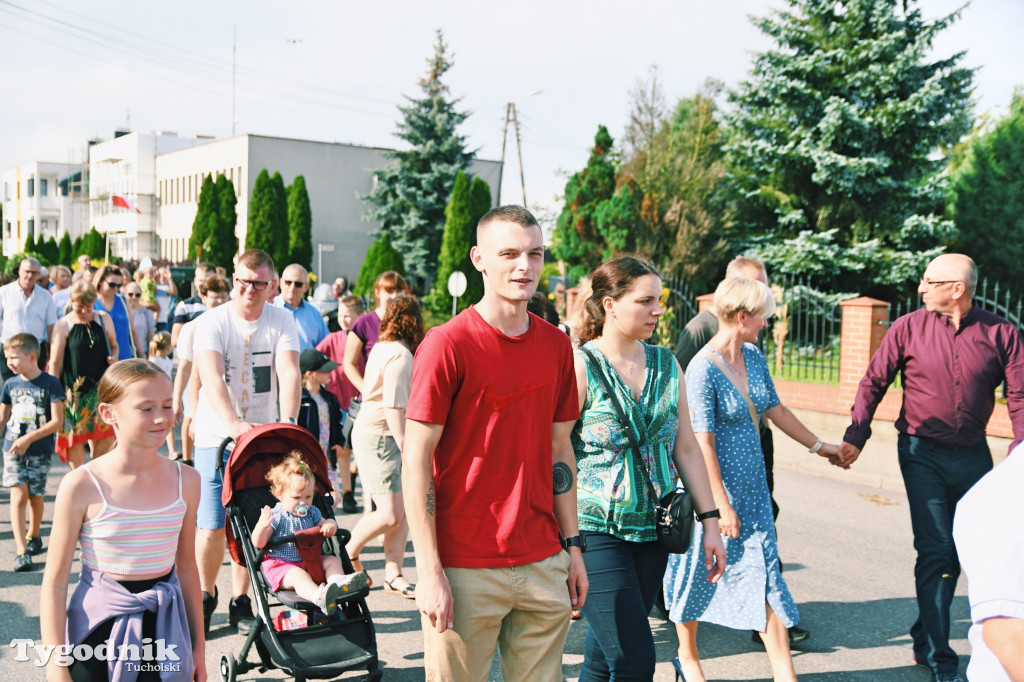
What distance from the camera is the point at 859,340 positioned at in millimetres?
12188

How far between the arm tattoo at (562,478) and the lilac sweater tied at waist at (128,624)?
4.49 ft

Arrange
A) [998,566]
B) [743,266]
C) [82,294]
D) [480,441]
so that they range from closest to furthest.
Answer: [998,566] → [480,441] → [743,266] → [82,294]

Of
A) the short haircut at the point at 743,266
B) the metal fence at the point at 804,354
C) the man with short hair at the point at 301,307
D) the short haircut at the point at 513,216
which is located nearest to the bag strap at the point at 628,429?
the short haircut at the point at 513,216

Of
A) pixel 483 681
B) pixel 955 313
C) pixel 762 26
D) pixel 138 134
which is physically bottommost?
pixel 483 681

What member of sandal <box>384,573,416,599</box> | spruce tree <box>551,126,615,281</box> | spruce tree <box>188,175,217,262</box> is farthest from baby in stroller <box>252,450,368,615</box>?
spruce tree <box>188,175,217,262</box>

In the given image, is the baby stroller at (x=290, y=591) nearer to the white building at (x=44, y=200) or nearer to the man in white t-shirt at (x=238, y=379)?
the man in white t-shirt at (x=238, y=379)

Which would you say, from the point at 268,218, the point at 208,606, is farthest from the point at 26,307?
the point at 268,218

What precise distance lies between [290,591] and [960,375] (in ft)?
12.1

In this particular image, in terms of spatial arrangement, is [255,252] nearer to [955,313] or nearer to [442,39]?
[955,313]

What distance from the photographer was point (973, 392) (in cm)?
490

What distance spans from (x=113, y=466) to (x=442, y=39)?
4333 centimetres

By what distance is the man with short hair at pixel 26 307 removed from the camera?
31.3 ft

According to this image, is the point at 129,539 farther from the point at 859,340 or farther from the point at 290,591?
the point at 859,340

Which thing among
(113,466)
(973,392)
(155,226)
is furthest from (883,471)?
(155,226)
